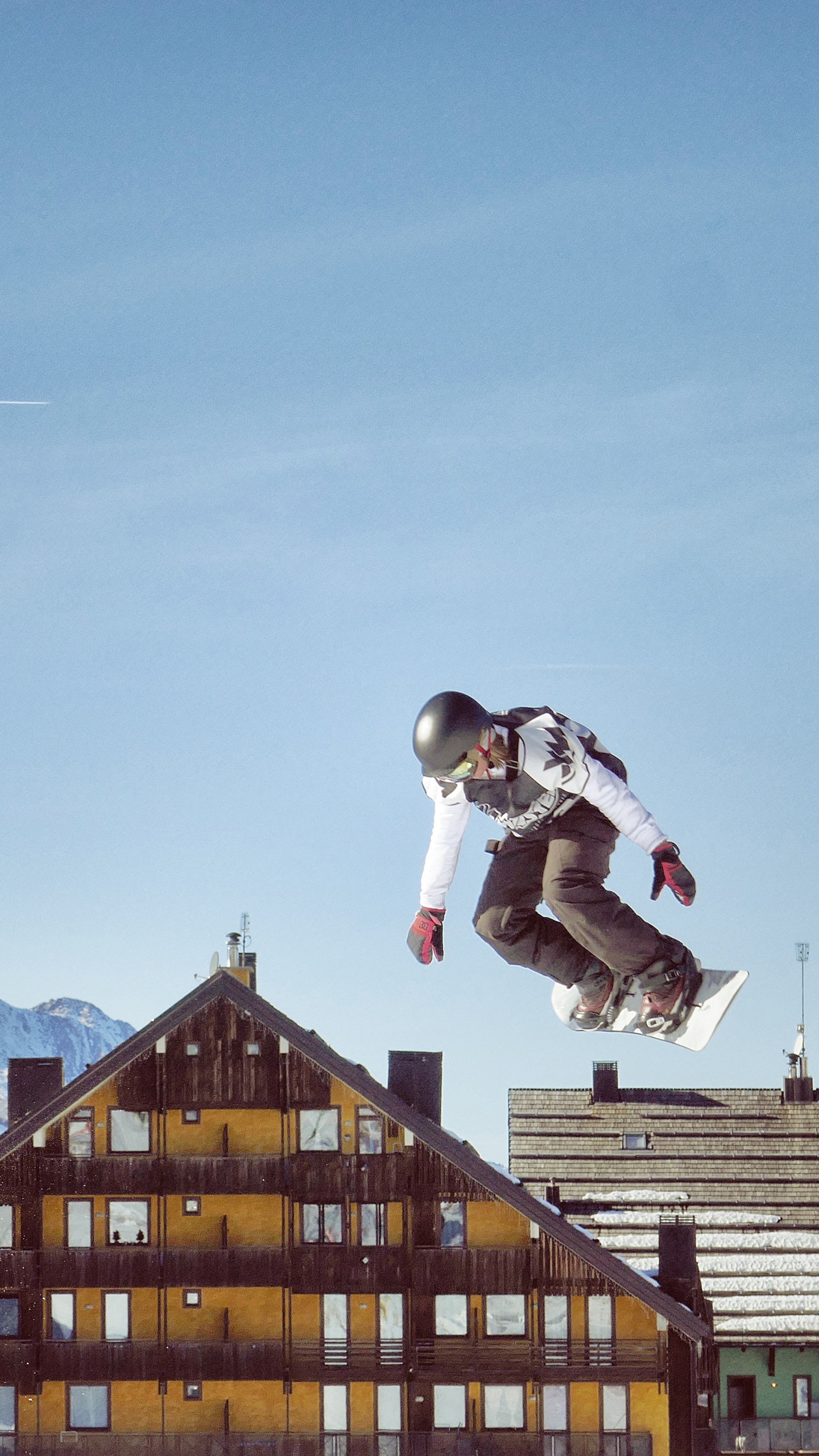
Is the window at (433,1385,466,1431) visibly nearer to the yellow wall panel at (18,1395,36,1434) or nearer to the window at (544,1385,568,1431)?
the window at (544,1385,568,1431)

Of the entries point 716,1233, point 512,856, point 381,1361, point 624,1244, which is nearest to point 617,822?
point 512,856

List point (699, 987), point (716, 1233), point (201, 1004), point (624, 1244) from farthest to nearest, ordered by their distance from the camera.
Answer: point (716, 1233), point (624, 1244), point (201, 1004), point (699, 987)

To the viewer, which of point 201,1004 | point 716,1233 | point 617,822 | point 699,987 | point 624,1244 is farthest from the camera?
point 716,1233

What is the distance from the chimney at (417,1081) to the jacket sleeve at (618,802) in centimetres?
3809

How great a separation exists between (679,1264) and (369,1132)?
23.6ft

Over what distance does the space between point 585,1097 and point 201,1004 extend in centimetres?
2107

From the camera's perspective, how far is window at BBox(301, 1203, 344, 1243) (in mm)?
47469

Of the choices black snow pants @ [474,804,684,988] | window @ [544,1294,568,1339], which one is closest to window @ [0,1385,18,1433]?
window @ [544,1294,568,1339]

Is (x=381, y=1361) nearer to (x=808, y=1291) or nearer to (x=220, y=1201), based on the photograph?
(x=220, y=1201)

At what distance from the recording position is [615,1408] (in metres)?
46.6

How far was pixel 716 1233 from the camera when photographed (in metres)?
60.3

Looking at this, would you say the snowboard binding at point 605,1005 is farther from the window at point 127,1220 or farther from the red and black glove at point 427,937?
the window at point 127,1220

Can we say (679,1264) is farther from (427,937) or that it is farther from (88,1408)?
(427,937)

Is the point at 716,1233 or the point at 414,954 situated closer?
the point at 414,954
